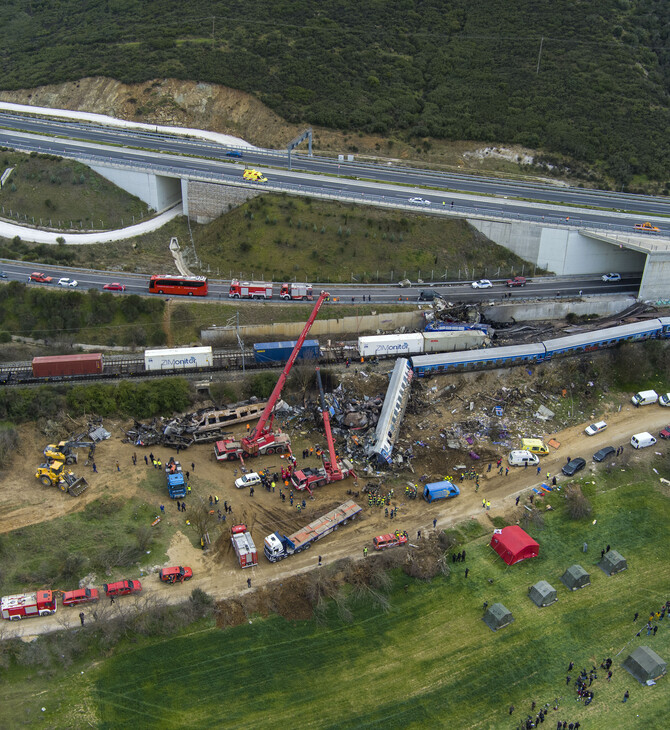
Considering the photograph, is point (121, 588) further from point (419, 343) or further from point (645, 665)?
point (419, 343)

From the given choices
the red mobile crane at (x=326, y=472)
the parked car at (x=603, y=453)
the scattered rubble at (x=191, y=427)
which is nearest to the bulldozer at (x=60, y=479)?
the scattered rubble at (x=191, y=427)

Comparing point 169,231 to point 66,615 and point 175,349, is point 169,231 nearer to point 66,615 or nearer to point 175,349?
point 175,349

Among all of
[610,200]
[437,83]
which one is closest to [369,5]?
[437,83]

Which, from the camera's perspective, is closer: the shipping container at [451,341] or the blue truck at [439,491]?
the blue truck at [439,491]

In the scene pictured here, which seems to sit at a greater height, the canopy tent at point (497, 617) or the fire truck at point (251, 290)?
the fire truck at point (251, 290)

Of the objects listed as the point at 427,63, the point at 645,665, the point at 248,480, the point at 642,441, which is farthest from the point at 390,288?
the point at 427,63

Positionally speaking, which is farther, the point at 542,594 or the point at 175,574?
the point at 175,574

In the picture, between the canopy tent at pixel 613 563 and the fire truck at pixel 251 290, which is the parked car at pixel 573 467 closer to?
the canopy tent at pixel 613 563
